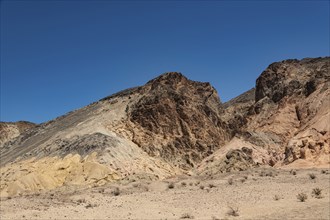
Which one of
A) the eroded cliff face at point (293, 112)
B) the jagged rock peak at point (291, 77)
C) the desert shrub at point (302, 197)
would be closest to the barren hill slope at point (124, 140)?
the eroded cliff face at point (293, 112)

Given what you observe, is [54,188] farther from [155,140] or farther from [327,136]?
[327,136]

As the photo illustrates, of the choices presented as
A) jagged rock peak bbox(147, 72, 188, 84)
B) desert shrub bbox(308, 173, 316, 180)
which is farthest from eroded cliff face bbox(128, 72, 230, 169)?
desert shrub bbox(308, 173, 316, 180)

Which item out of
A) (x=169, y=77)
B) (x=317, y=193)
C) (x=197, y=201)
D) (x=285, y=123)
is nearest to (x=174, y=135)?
(x=169, y=77)

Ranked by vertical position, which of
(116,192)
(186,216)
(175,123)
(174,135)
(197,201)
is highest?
(175,123)

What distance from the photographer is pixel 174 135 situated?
3828 centimetres

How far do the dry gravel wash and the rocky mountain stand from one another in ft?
18.3

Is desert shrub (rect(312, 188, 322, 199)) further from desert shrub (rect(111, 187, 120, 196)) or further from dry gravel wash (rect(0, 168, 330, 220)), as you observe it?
desert shrub (rect(111, 187, 120, 196))

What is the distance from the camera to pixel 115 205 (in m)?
18.4

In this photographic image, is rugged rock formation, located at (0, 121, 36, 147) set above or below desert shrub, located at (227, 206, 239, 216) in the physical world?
above

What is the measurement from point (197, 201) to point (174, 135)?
20.0m

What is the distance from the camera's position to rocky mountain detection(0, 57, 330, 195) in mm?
29234

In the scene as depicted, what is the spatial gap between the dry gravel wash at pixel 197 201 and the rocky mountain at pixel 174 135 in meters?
5.59

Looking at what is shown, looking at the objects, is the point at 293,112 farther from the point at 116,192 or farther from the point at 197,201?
the point at 197,201

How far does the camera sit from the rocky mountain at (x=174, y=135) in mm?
29234
